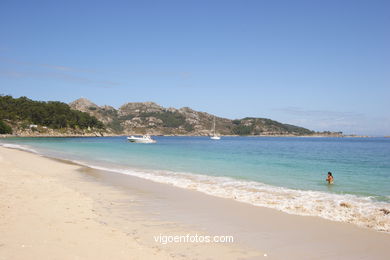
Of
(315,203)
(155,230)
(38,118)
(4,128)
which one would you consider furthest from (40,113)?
(155,230)

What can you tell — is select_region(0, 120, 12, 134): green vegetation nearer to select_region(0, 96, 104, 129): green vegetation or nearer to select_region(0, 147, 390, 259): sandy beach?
select_region(0, 96, 104, 129): green vegetation

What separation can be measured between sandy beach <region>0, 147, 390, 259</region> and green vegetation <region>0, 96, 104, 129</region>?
146 metres

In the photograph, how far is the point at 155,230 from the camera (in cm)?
804

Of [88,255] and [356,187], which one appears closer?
[88,255]

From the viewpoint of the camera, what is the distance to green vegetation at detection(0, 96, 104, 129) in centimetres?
14336

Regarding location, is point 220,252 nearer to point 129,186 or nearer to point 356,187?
point 129,186

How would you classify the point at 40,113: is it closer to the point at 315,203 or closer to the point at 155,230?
the point at 315,203

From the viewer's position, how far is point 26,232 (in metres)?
7.25

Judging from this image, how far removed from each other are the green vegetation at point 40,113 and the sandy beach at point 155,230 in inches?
5763

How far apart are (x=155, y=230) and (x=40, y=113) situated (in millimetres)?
161665

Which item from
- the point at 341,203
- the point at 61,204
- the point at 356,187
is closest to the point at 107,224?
the point at 61,204

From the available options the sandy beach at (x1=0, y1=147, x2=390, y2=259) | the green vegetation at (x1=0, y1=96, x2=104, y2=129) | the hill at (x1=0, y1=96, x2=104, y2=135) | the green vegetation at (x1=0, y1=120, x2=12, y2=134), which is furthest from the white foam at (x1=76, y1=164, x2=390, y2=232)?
the green vegetation at (x1=0, y1=96, x2=104, y2=129)

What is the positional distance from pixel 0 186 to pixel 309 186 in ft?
55.4

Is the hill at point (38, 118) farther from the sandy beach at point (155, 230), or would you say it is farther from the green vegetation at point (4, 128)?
the sandy beach at point (155, 230)
